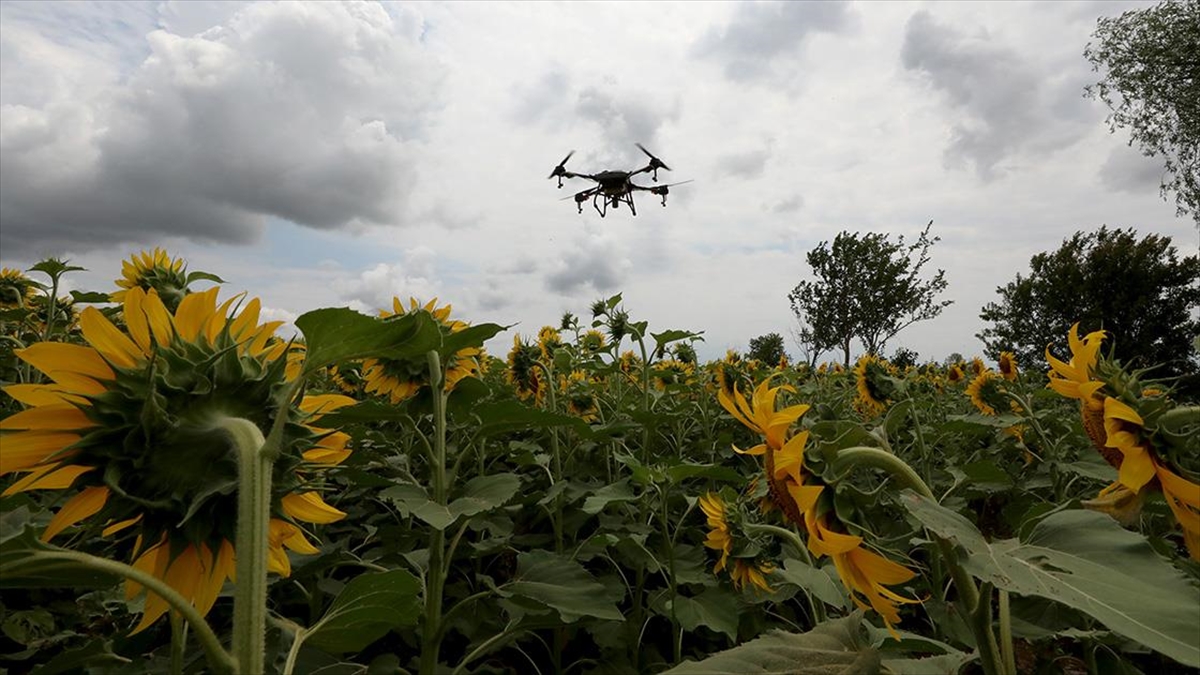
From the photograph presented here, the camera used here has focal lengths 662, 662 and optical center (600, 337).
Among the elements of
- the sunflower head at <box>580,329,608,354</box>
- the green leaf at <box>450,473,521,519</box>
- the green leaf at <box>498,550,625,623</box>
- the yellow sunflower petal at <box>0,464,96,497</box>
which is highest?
the sunflower head at <box>580,329,608,354</box>

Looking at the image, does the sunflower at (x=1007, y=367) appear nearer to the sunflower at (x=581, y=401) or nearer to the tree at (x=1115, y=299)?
the sunflower at (x=581, y=401)

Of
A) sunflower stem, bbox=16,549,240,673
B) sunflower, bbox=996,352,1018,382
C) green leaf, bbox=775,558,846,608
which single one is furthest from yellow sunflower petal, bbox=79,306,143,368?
sunflower, bbox=996,352,1018,382

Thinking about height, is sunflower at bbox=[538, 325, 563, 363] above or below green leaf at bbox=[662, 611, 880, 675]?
above

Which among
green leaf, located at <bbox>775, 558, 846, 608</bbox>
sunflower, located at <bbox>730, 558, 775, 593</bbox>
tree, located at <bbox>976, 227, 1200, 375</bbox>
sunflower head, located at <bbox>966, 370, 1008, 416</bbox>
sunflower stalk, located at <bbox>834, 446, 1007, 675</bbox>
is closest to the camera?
sunflower stalk, located at <bbox>834, 446, 1007, 675</bbox>

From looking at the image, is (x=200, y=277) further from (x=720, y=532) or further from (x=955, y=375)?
(x=955, y=375)

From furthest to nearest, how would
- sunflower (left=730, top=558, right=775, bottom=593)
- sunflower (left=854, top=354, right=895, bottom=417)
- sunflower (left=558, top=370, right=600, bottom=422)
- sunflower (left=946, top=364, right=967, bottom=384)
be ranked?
sunflower (left=946, top=364, right=967, bottom=384) < sunflower (left=854, top=354, right=895, bottom=417) < sunflower (left=558, top=370, right=600, bottom=422) < sunflower (left=730, top=558, right=775, bottom=593)

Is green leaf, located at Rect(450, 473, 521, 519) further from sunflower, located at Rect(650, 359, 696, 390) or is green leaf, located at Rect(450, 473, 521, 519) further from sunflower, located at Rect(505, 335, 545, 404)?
sunflower, located at Rect(650, 359, 696, 390)

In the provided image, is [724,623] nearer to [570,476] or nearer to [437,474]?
[437,474]
